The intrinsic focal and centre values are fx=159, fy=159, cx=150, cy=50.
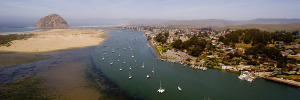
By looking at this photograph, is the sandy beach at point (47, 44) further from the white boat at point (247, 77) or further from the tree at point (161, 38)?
the white boat at point (247, 77)

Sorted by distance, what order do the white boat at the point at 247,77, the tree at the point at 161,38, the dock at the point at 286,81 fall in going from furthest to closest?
the tree at the point at 161,38
the white boat at the point at 247,77
the dock at the point at 286,81

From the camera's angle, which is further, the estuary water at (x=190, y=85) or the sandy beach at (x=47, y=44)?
the sandy beach at (x=47, y=44)

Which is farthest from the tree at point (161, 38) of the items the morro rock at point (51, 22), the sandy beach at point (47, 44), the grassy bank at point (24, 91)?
the morro rock at point (51, 22)

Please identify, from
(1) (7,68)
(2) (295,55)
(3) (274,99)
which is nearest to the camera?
(3) (274,99)

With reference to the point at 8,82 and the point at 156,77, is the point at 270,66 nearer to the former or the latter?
the point at 156,77

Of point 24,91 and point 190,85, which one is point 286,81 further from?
point 24,91

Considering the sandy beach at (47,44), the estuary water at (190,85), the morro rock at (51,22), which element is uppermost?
the morro rock at (51,22)

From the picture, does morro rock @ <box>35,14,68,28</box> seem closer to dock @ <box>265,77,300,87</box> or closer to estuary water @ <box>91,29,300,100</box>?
estuary water @ <box>91,29,300,100</box>

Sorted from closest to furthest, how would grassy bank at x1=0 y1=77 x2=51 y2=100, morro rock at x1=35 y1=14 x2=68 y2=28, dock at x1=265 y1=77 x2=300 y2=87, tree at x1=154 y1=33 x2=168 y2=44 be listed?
1. grassy bank at x1=0 y1=77 x2=51 y2=100
2. dock at x1=265 y1=77 x2=300 y2=87
3. tree at x1=154 y1=33 x2=168 y2=44
4. morro rock at x1=35 y1=14 x2=68 y2=28

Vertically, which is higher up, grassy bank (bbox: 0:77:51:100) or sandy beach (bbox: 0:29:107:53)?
sandy beach (bbox: 0:29:107:53)

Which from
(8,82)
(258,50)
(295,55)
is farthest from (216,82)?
(8,82)

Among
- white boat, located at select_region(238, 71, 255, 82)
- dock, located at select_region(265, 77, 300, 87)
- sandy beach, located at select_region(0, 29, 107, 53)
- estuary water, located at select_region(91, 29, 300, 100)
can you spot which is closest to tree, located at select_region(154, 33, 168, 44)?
sandy beach, located at select_region(0, 29, 107, 53)
